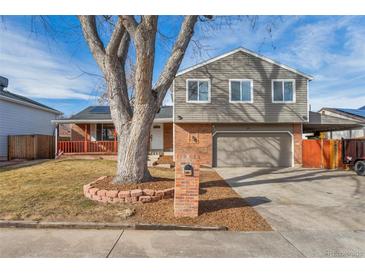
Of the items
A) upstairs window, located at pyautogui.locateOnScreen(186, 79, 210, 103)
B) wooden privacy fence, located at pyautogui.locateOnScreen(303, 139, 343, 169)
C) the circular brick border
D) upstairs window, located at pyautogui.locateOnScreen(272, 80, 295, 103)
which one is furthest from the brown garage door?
the circular brick border

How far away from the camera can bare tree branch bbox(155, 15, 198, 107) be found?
256 inches

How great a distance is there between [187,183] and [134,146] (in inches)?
78.4

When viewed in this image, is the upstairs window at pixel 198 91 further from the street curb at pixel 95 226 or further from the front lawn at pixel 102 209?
the street curb at pixel 95 226

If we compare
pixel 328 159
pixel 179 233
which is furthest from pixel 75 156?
pixel 328 159

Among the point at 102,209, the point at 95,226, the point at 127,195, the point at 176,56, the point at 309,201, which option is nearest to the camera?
the point at 95,226

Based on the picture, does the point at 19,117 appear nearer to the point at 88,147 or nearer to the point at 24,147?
the point at 24,147

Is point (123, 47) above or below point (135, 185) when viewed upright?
above

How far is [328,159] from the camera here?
13906 millimetres

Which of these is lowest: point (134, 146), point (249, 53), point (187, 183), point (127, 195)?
point (127, 195)

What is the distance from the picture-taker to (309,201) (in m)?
6.67

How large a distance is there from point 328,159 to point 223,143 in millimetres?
5979

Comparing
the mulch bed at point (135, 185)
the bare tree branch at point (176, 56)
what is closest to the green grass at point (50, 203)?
the mulch bed at point (135, 185)

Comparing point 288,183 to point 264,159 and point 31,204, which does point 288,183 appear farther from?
point 31,204

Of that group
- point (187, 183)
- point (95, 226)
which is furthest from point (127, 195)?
point (187, 183)
